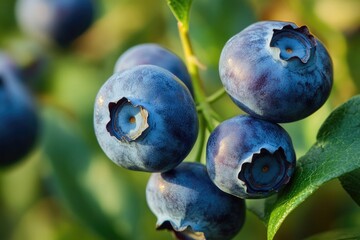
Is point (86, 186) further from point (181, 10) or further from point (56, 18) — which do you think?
point (181, 10)

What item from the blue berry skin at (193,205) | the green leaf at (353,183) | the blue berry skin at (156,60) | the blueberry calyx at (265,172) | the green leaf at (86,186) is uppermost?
the blue berry skin at (156,60)

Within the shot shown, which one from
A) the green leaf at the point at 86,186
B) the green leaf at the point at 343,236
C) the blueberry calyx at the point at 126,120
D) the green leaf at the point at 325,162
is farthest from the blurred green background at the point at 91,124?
the blueberry calyx at the point at 126,120

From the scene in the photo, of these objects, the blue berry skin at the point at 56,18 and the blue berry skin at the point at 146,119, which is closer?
the blue berry skin at the point at 146,119

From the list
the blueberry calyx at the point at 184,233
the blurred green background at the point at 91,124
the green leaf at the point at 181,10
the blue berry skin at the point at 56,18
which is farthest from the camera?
the blue berry skin at the point at 56,18

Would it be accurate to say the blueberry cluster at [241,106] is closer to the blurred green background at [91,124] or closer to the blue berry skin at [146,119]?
the blue berry skin at [146,119]

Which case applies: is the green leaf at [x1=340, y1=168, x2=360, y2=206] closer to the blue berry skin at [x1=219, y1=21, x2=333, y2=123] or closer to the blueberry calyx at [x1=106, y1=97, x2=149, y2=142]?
the blue berry skin at [x1=219, y1=21, x2=333, y2=123]

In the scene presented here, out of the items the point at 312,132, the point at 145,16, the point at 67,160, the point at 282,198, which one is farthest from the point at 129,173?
the point at 282,198

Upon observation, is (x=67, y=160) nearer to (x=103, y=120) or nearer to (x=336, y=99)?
(x=336, y=99)
